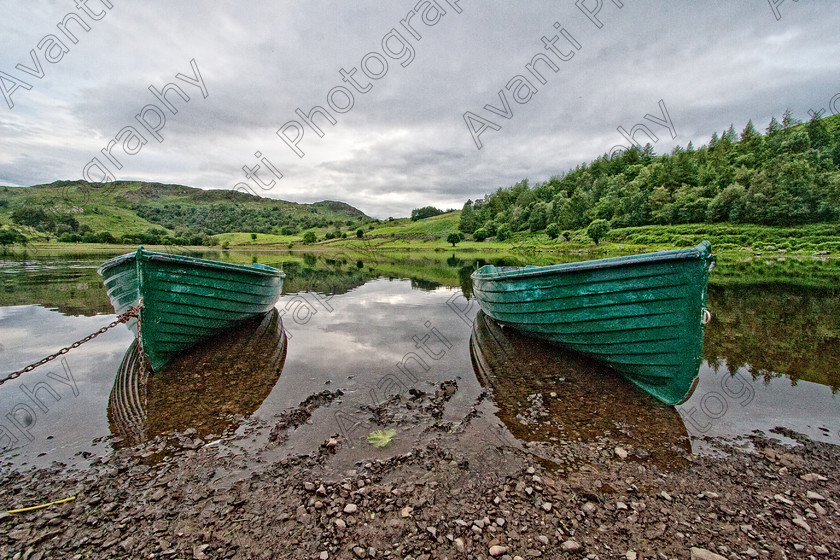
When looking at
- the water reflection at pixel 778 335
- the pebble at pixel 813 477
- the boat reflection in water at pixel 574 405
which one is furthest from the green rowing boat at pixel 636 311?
the water reflection at pixel 778 335

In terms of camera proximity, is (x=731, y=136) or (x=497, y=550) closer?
(x=497, y=550)

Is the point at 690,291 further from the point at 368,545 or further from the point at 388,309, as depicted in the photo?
the point at 388,309

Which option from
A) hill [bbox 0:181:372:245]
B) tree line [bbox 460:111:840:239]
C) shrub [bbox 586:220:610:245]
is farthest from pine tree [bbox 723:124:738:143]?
hill [bbox 0:181:372:245]

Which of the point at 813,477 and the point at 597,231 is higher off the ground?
the point at 597,231

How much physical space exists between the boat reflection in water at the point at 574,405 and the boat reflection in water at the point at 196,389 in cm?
474

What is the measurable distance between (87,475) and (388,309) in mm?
11490

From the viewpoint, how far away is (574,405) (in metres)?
6.18

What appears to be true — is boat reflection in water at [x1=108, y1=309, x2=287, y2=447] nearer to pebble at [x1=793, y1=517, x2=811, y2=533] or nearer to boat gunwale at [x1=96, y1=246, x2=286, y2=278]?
boat gunwale at [x1=96, y1=246, x2=286, y2=278]

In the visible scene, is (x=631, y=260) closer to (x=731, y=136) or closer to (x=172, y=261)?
(x=172, y=261)

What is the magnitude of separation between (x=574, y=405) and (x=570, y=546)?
3.36 m

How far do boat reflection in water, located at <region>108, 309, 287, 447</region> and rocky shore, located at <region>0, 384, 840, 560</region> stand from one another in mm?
621

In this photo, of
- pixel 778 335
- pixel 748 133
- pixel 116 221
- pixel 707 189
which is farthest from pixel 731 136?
pixel 116 221

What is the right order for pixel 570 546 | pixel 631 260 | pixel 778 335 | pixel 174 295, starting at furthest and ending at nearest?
pixel 778 335, pixel 174 295, pixel 631 260, pixel 570 546

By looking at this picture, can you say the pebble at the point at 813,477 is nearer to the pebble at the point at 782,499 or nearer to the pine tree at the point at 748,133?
the pebble at the point at 782,499
